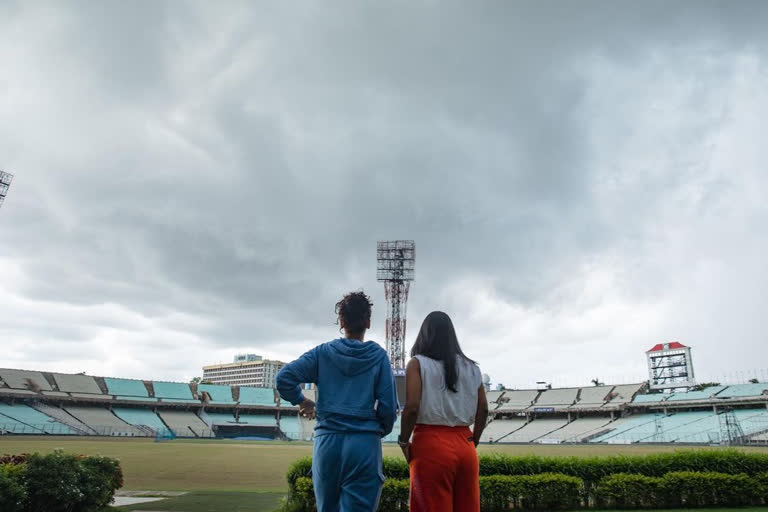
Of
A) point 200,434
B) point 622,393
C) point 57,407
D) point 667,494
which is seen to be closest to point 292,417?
point 200,434

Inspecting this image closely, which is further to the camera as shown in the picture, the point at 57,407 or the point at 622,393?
the point at 622,393

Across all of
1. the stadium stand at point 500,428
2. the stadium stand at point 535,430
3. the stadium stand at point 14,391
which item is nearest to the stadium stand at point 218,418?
the stadium stand at point 14,391

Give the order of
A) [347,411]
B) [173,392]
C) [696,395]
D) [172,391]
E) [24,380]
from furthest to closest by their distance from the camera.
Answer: [172,391] < [173,392] < [696,395] < [24,380] < [347,411]

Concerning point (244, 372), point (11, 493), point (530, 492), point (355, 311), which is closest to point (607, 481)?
point (530, 492)

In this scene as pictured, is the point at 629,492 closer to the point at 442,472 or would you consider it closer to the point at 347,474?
the point at 442,472

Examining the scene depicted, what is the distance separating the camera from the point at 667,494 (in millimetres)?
8266

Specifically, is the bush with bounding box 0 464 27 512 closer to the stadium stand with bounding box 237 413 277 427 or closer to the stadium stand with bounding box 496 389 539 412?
the stadium stand with bounding box 237 413 277 427

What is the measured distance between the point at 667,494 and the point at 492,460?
296 centimetres

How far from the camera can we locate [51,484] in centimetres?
619

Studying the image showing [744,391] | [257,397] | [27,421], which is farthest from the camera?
[257,397]

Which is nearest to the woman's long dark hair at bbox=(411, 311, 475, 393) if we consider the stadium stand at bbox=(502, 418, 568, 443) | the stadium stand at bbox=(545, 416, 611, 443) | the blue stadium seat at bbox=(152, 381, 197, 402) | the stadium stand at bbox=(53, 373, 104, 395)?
the stadium stand at bbox=(545, 416, 611, 443)

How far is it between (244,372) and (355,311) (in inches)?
7346

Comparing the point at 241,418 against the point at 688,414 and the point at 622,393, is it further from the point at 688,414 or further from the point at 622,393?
the point at 688,414

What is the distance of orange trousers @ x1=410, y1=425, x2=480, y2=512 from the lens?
299cm
